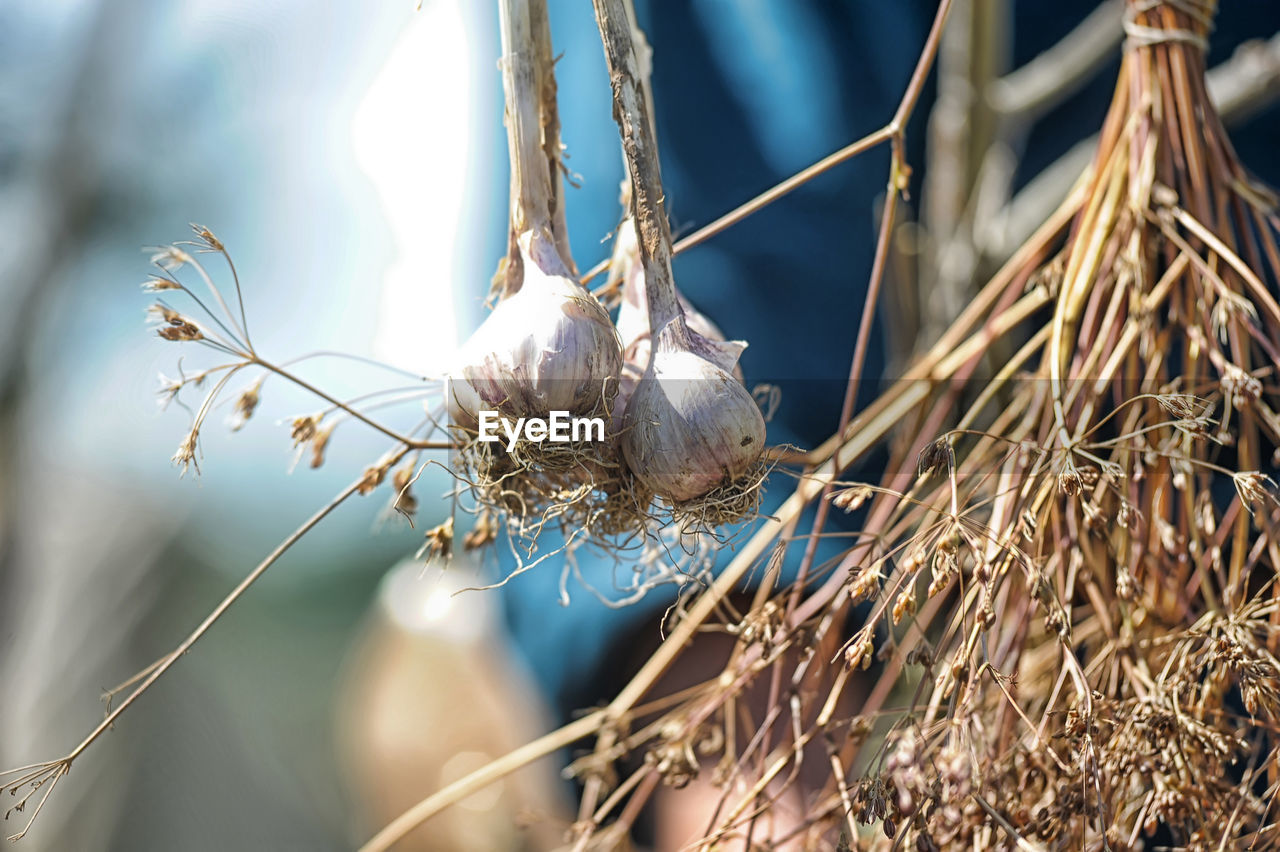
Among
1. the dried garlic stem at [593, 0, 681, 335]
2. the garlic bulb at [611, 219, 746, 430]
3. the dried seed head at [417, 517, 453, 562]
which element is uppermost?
the dried garlic stem at [593, 0, 681, 335]

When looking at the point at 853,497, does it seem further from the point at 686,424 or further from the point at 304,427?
the point at 304,427

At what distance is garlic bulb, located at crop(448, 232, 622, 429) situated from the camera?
286 millimetres

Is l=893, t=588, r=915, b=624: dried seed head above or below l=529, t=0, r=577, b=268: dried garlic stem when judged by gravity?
below

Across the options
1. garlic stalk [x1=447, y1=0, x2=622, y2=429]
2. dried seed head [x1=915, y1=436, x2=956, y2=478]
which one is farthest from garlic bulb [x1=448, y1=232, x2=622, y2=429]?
dried seed head [x1=915, y1=436, x2=956, y2=478]

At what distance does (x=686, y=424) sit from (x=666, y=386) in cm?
2

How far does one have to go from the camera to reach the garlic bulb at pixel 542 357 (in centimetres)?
29

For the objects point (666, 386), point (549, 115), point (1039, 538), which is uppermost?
point (549, 115)

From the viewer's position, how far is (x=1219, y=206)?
0.41 meters

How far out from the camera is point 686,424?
11.4 inches

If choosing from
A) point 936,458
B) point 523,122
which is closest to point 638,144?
point 523,122

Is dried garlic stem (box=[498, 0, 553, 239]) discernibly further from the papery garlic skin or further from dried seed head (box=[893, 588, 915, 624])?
dried seed head (box=[893, 588, 915, 624])

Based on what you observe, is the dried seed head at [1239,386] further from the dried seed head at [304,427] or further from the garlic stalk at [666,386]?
the dried seed head at [304,427]

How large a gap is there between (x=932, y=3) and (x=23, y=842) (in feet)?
3.42

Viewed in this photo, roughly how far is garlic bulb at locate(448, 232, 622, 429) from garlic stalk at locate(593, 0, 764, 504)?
0.02 m
